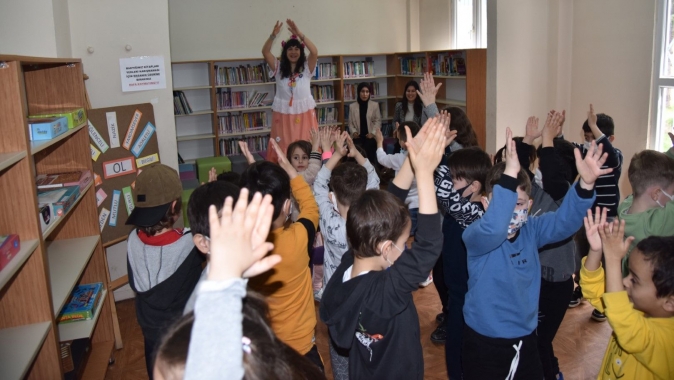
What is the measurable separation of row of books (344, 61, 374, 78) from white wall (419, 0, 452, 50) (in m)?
0.94

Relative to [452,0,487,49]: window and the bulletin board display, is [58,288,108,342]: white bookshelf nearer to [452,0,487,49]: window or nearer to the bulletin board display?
the bulletin board display

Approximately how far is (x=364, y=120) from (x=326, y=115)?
1.21 meters

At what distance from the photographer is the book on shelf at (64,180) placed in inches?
115

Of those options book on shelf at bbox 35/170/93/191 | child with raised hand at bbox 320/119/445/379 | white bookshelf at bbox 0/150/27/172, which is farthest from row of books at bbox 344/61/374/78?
child with raised hand at bbox 320/119/445/379

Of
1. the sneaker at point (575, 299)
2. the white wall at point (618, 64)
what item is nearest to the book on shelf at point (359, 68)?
the white wall at point (618, 64)

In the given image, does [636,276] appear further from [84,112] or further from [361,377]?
[84,112]

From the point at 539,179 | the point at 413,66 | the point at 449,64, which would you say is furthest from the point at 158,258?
the point at 413,66

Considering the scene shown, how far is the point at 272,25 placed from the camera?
809 centimetres

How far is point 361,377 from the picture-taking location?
6.03 feet

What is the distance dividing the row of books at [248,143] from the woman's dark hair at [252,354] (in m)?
7.10

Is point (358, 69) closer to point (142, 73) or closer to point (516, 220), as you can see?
point (142, 73)

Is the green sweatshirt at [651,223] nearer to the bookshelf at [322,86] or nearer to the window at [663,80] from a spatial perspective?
the window at [663,80]

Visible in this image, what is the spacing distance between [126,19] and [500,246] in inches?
126

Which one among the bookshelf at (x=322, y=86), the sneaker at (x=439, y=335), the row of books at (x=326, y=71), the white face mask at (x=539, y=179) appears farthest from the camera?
the row of books at (x=326, y=71)
